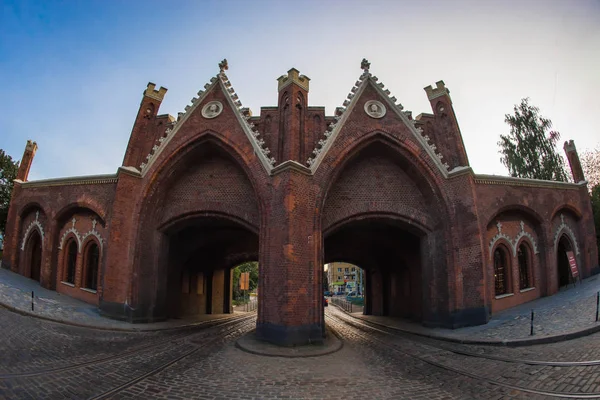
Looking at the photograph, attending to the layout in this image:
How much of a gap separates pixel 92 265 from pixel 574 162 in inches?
1056

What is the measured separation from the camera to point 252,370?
7.84 m

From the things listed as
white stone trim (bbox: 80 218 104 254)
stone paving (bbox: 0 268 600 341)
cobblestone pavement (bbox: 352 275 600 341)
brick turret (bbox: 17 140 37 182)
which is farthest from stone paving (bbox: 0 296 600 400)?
brick turret (bbox: 17 140 37 182)

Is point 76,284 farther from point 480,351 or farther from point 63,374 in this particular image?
point 480,351

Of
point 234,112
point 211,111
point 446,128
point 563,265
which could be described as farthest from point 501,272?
point 211,111

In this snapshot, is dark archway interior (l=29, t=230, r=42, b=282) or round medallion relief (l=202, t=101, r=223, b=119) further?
dark archway interior (l=29, t=230, r=42, b=282)

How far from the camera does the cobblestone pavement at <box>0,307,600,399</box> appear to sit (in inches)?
231

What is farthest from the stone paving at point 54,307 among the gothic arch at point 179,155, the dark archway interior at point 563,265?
the dark archway interior at point 563,265

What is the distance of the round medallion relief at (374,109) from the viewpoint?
50.3ft

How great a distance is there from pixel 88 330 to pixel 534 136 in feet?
110

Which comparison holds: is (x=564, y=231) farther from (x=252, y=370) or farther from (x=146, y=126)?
(x=146, y=126)

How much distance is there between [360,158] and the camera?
1566 centimetres

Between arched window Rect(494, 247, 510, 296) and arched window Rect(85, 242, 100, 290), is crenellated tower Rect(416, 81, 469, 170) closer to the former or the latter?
arched window Rect(494, 247, 510, 296)

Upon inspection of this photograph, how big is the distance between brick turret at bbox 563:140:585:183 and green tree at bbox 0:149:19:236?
129ft

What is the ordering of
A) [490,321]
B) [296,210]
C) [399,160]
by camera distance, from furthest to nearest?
[399,160] → [490,321] → [296,210]
